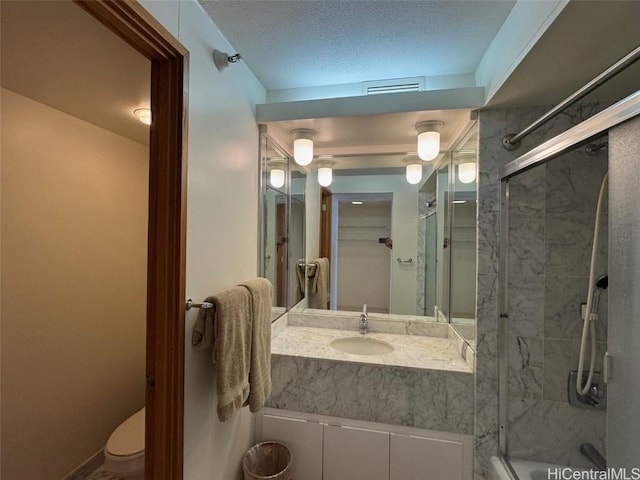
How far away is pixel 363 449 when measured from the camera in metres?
1.41

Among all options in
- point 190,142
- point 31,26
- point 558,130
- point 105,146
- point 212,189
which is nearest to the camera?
point 31,26

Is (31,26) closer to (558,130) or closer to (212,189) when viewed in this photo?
(212,189)

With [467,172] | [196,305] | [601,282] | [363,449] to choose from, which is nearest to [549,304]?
[601,282]

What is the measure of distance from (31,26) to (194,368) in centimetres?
128

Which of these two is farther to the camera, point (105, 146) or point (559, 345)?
point (105, 146)

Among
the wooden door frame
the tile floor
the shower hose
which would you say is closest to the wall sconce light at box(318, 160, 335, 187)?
the wooden door frame

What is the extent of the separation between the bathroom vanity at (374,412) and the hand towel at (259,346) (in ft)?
0.78

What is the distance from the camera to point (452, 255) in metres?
1.78

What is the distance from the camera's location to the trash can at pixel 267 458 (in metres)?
1.45

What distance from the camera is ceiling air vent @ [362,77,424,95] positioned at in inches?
59.2

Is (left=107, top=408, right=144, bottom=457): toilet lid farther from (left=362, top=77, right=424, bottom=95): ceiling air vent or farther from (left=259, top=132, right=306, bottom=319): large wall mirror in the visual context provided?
(left=362, top=77, right=424, bottom=95): ceiling air vent

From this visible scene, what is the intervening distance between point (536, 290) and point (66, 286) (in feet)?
8.30

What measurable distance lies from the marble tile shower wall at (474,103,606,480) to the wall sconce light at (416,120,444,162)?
0.71 feet

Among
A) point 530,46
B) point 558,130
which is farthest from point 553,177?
point 530,46
